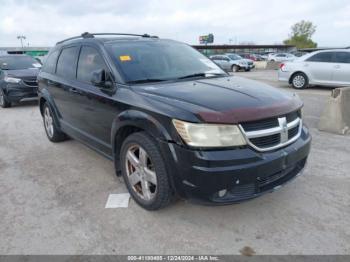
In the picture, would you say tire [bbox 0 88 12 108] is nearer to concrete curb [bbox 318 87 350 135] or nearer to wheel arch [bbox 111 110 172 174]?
wheel arch [bbox 111 110 172 174]

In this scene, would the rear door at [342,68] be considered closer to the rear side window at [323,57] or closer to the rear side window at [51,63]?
the rear side window at [323,57]

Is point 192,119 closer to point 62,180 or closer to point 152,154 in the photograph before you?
point 152,154

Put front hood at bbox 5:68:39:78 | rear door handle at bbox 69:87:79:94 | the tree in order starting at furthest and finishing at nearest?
the tree → front hood at bbox 5:68:39:78 → rear door handle at bbox 69:87:79:94

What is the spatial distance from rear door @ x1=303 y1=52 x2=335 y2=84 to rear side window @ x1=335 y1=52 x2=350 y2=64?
0.16 m

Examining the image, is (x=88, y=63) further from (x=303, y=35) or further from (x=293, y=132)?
(x=303, y=35)

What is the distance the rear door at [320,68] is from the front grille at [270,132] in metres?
9.51

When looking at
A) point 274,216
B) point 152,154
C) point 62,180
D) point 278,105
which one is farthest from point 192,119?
point 62,180

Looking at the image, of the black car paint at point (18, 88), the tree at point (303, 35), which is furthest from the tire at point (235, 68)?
the tree at point (303, 35)

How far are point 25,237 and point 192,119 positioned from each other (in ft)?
6.21

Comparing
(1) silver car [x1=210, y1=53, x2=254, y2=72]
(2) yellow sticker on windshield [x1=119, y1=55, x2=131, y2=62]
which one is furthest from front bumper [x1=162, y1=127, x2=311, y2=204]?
(1) silver car [x1=210, y1=53, x2=254, y2=72]

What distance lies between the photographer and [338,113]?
5742 millimetres

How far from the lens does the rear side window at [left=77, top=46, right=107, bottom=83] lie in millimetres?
3646

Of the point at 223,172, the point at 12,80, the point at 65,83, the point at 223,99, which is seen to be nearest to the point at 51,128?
the point at 65,83

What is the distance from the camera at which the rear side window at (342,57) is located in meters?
10.7
